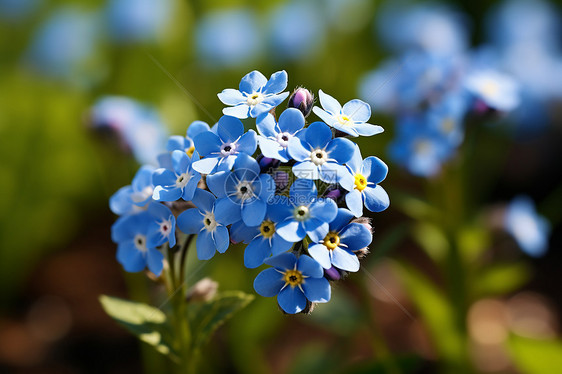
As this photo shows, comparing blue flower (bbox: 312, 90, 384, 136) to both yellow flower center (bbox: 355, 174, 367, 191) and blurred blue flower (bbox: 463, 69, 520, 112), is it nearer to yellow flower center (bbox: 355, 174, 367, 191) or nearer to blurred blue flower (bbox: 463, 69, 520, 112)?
yellow flower center (bbox: 355, 174, 367, 191)

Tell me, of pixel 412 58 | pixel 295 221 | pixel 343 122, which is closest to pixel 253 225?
pixel 295 221

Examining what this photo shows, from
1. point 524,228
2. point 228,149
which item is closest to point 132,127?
point 228,149

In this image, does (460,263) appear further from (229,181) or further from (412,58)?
(229,181)

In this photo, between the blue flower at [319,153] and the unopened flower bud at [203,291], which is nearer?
the blue flower at [319,153]

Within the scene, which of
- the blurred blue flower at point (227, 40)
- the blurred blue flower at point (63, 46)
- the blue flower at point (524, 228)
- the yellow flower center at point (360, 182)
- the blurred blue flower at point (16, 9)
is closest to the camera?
the yellow flower center at point (360, 182)

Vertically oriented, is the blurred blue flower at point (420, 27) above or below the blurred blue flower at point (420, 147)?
below

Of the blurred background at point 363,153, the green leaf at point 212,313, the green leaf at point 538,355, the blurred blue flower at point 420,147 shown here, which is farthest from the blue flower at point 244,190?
the green leaf at point 538,355

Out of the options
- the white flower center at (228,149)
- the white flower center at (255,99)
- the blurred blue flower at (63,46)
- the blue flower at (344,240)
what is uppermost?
the white flower center at (255,99)

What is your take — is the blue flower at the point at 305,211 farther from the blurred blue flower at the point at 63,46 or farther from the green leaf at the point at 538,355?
the blurred blue flower at the point at 63,46
